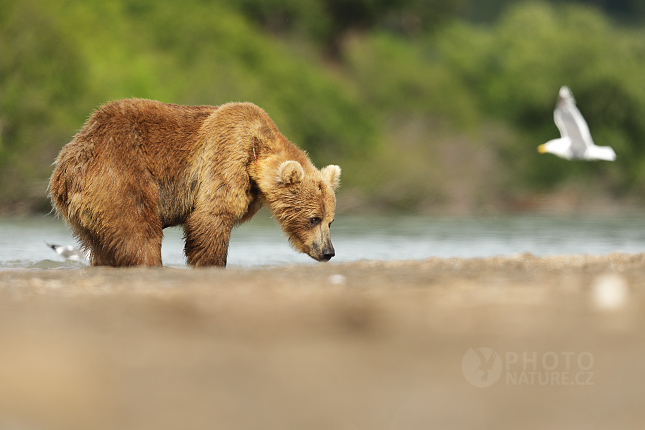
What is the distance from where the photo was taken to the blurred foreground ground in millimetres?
2922

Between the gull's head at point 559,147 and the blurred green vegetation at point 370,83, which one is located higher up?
the blurred green vegetation at point 370,83

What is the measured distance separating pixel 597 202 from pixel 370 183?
9264 mm

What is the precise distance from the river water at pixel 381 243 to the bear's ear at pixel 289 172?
2.11 m

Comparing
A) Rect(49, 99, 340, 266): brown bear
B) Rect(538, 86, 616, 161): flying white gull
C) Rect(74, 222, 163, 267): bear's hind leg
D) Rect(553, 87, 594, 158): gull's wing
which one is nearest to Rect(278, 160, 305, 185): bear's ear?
Rect(49, 99, 340, 266): brown bear

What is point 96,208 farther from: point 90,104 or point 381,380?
point 90,104

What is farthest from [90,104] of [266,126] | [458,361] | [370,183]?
[458,361]

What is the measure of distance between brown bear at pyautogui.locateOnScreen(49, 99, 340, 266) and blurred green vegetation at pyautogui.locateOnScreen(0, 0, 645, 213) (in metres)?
14.3

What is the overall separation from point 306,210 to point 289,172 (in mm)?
430

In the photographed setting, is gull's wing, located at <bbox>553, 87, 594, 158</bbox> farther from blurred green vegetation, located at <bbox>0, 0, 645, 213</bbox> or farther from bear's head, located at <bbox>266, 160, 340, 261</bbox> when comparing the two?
blurred green vegetation, located at <bbox>0, 0, 645, 213</bbox>

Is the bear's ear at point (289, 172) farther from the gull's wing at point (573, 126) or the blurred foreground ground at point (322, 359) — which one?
the gull's wing at point (573, 126)

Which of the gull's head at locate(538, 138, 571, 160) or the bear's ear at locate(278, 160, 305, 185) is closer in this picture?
the bear's ear at locate(278, 160, 305, 185)

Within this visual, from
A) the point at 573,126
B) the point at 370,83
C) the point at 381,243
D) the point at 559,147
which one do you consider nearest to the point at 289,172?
the point at 559,147

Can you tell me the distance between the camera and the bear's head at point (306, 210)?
6871 mm

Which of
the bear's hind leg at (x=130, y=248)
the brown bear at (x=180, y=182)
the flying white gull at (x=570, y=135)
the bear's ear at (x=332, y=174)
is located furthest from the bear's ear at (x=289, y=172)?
the flying white gull at (x=570, y=135)
